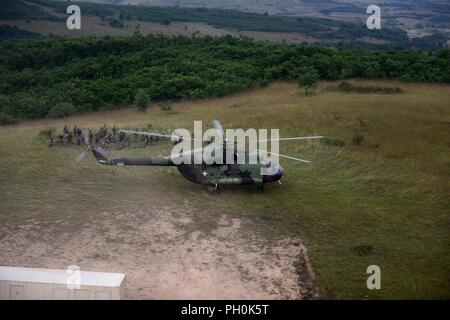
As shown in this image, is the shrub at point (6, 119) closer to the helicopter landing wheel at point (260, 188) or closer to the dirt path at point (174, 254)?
the dirt path at point (174, 254)

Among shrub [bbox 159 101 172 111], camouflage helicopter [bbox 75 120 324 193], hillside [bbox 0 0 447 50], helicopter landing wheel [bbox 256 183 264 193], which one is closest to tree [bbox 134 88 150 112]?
shrub [bbox 159 101 172 111]

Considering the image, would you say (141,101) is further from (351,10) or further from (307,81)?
(351,10)

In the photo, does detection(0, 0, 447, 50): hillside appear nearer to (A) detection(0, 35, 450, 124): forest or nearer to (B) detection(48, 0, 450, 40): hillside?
(B) detection(48, 0, 450, 40): hillside

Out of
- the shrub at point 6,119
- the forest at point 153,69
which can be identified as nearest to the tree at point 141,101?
the forest at point 153,69

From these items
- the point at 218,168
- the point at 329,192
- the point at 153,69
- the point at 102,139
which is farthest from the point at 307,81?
the point at 218,168
